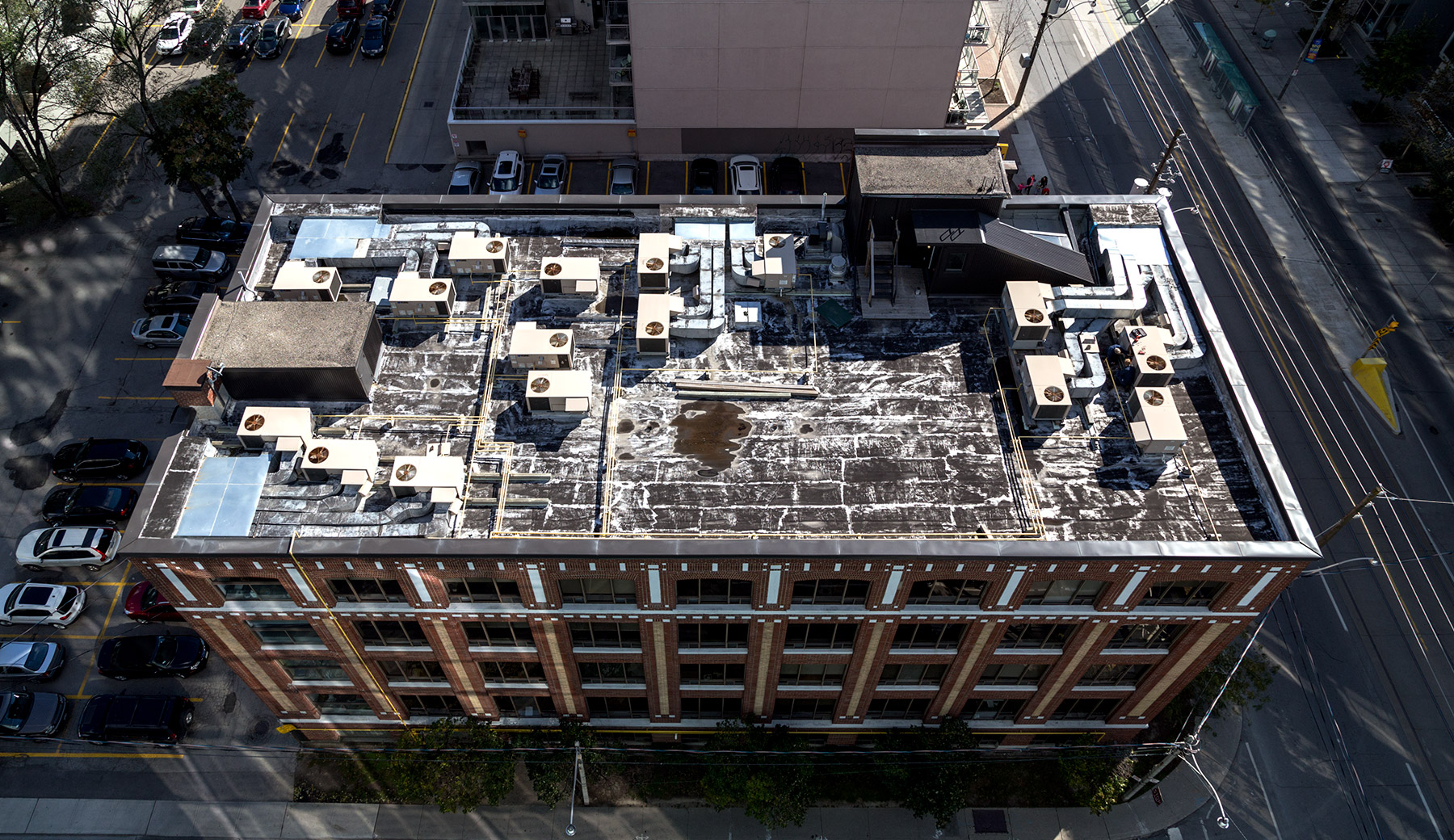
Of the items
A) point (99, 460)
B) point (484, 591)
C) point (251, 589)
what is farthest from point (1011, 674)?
point (99, 460)

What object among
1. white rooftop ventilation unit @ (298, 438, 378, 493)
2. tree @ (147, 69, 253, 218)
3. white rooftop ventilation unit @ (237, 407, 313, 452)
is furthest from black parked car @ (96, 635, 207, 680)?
tree @ (147, 69, 253, 218)

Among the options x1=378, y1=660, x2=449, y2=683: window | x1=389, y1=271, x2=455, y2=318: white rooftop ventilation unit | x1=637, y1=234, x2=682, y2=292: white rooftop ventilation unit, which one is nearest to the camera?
x1=389, y1=271, x2=455, y2=318: white rooftop ventilation unit

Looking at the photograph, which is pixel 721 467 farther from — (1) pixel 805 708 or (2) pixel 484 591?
(1) pixel 805 708

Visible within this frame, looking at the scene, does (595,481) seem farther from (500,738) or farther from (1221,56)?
(1221,56)

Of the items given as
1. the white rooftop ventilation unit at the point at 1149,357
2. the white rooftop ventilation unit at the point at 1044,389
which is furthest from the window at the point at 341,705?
the white rooftop ventilation unit at the point at 1149,357

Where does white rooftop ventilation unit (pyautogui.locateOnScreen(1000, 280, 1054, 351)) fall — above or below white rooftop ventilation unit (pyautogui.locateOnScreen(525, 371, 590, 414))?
above

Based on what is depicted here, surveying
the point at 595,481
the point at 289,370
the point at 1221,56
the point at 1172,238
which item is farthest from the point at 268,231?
the point at 1221,56

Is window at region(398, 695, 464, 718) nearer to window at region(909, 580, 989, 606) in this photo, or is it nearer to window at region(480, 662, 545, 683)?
window at region(480, 662, 545, 683)
